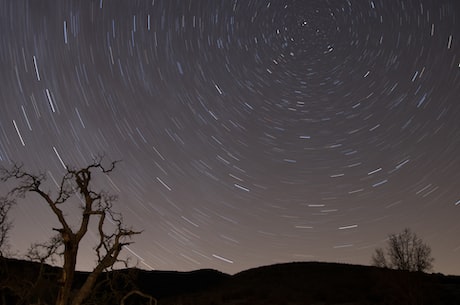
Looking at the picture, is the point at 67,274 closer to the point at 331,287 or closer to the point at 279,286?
the point at 331,287

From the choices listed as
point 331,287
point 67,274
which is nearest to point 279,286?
point 331,287

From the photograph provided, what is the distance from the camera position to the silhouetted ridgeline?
32.4 metres

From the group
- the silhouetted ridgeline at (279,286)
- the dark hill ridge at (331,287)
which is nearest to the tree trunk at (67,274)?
the silhouetted ridgeline at (279,286)

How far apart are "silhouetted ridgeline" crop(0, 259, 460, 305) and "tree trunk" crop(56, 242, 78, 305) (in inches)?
99.1

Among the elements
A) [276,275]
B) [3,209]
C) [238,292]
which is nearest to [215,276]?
[276,275]

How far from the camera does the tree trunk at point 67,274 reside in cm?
1173

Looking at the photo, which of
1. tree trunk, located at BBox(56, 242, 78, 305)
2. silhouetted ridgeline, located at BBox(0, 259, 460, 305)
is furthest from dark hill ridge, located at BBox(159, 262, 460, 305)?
tree trunk, located at BBox(56, 242, 78, 305)

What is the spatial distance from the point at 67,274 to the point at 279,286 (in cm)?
4318

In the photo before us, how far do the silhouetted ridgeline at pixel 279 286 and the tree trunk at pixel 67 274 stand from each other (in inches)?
99.1

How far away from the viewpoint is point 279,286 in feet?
171

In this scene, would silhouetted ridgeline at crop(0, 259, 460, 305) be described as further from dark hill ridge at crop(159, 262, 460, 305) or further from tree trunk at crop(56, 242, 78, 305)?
tree trunk at crop(56, 242, 78, 305)

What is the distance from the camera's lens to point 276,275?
61.5m

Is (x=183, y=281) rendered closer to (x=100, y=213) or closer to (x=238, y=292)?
(x=238, y=292)

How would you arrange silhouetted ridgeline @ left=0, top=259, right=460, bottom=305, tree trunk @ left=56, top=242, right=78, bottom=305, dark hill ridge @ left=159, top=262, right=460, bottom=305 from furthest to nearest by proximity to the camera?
dark hill ridge @ left=159, top=262, right=460, bottom=305 → silhouetted ridgeline @ left=0, top=259, right=460, bottom=305 → tree trunk @ left=56, top=242, right=78, bottom=305
